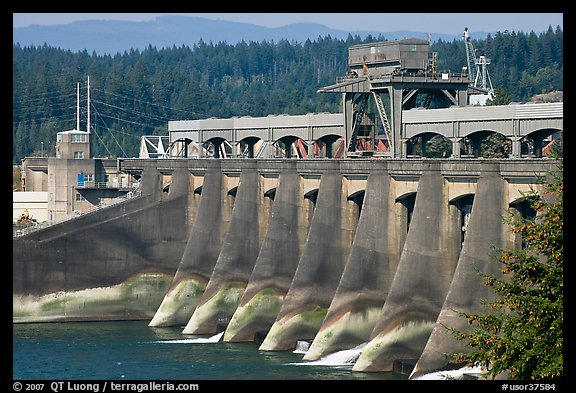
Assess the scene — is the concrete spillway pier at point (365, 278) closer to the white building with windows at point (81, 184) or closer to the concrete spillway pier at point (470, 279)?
the concrete spillway pier at point (470, 279)

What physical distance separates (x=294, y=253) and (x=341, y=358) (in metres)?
12.4

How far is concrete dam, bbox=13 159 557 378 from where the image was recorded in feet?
192

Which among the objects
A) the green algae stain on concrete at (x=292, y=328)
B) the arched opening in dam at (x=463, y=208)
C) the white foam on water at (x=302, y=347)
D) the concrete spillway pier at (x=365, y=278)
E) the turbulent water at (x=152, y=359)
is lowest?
the turbulent water at (x=152, y=359)

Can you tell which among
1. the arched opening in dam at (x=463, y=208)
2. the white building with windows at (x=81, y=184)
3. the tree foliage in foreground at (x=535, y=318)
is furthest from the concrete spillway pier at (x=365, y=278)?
the white building with windows at (x=81, y=184)

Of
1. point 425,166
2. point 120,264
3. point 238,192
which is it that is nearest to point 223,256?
point 238,192

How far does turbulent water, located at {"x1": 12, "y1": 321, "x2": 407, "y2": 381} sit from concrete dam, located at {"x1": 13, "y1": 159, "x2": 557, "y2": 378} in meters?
1.23

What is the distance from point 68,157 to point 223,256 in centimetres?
3170

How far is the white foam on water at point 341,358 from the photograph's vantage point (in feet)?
212

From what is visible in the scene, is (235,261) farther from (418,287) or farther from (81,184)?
(81,184)

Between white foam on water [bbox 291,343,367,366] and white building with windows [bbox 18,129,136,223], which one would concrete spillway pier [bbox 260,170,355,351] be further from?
white building with windows [bbox 18,129,136,223]

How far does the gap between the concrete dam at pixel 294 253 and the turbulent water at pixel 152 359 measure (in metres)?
1.23

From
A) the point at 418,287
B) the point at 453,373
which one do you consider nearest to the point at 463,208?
the point at 418,287

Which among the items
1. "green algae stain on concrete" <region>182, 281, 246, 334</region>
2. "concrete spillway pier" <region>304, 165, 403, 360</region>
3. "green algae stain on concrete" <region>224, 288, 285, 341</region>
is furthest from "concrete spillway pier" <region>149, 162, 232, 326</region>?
"concrete spillway pier" <region>304, 165, 403, 360</region>

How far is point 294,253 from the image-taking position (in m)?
76.4
